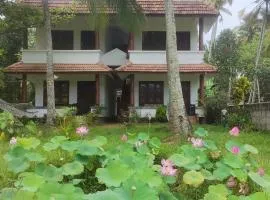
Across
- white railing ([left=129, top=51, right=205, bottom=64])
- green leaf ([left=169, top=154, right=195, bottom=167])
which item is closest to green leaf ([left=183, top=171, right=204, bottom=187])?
green leaf ([left=169, top=154, right=195, bottom=167])

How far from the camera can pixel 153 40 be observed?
2566cm

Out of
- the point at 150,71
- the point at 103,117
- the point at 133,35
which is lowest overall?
the point at 103,117

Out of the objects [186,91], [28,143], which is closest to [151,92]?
→ [186,91]

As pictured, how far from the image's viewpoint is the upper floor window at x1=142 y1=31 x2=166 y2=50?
25609 millimetres

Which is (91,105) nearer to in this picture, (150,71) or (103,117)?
(103,117)

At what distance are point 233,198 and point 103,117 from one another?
70.9 ft

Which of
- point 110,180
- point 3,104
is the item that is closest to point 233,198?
point 110,180

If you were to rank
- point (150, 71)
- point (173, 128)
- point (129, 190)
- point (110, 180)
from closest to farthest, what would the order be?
point (129, 190) → point (110, 180) → point (173, 128) → point (150, 71)

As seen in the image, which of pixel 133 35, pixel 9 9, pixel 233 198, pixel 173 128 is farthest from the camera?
pixel 133 35

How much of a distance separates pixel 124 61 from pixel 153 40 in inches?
73.9

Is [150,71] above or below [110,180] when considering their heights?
above

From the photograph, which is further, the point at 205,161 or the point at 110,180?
the point at 205,161

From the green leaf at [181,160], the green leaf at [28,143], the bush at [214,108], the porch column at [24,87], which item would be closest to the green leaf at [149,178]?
the green leaf at [181,160]

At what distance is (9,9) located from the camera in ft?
66.1
